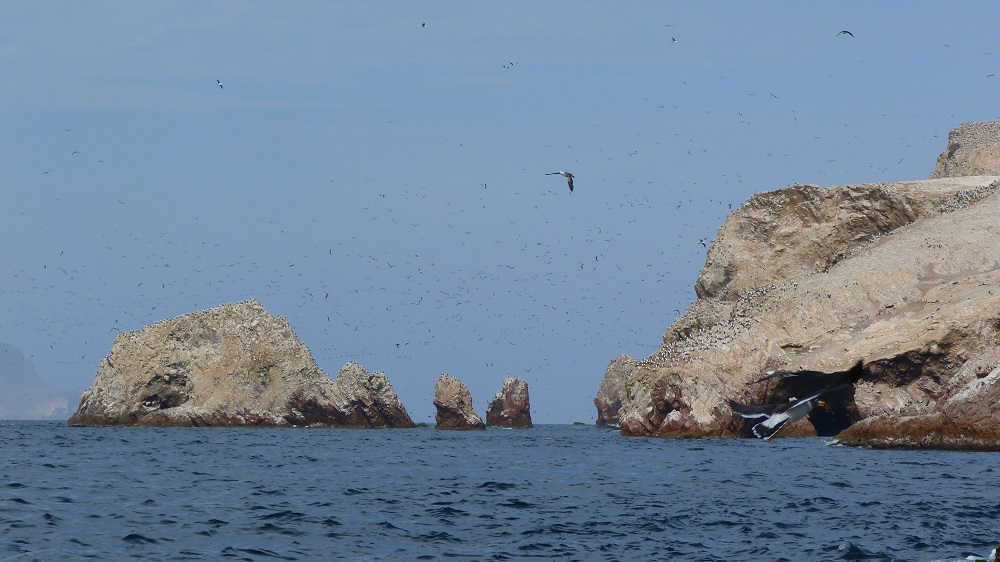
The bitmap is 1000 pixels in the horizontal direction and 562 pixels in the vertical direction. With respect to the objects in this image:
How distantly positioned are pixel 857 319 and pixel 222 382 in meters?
48.3

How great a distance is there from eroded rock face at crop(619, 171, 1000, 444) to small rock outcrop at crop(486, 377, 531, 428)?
30294 mm

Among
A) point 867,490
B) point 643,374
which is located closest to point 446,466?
point 867,490

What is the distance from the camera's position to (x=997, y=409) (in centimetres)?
4262

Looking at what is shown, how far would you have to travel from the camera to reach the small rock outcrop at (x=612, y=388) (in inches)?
5399

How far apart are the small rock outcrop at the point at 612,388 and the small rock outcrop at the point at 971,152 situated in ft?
133

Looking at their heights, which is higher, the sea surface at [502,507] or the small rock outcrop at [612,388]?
the small rock outcrop at [612,388]

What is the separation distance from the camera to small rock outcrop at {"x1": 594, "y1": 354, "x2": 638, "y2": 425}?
137125 millimetres

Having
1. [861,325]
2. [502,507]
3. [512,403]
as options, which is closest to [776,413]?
[502,507]

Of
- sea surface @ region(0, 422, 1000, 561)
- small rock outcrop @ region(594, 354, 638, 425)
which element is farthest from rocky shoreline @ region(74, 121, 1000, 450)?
small rock outcrop @ region(594, 354, 638, 425)

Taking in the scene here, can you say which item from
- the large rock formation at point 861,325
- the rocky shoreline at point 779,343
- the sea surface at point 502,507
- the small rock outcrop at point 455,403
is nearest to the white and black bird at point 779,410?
the sea surface at point 502,507

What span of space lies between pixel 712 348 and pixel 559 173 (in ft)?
95.9

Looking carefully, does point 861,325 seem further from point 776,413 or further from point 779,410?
point 776,413

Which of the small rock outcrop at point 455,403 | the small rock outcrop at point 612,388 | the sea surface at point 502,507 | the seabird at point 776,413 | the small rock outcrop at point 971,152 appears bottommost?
the sea surface at point 502,507

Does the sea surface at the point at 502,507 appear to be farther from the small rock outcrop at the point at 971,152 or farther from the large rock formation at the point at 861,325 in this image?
the small rock outcrop at the point at 971,152
